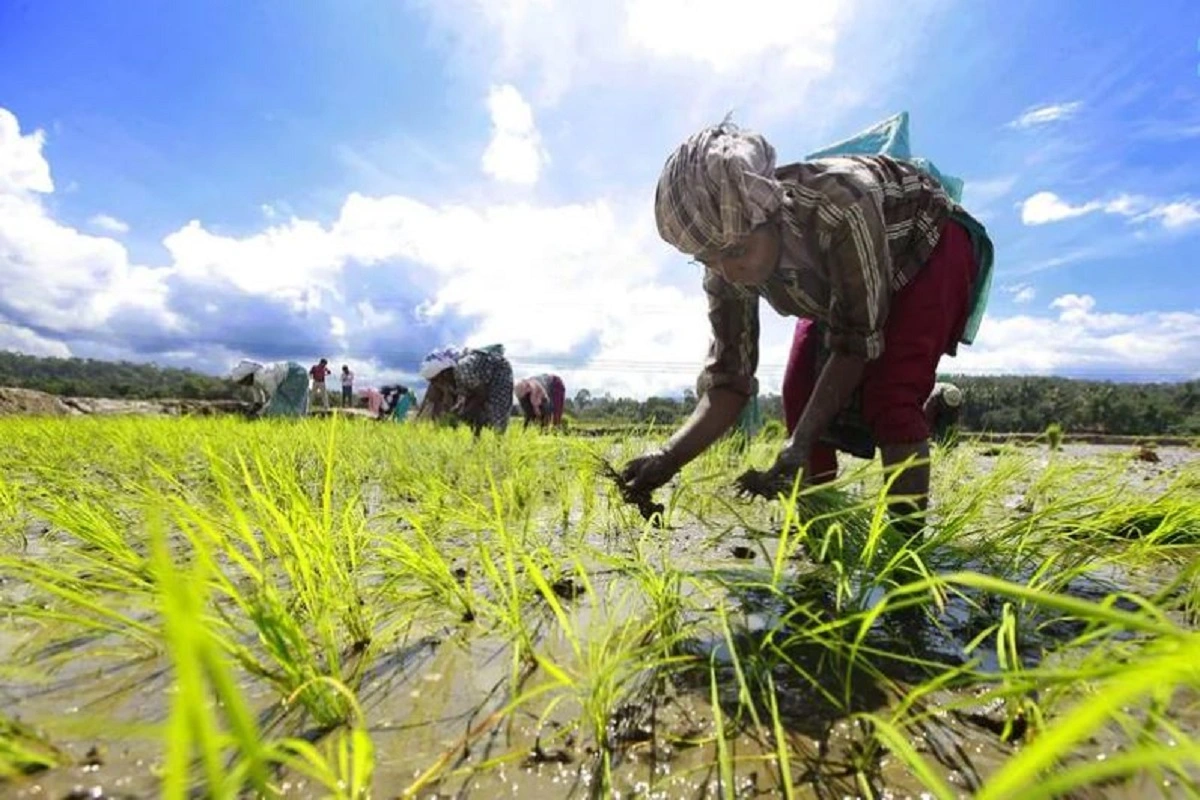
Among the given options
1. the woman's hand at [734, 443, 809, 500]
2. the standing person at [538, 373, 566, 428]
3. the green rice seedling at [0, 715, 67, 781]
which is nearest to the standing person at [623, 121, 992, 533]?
the woman's hand at [734, 443, 809, 500]

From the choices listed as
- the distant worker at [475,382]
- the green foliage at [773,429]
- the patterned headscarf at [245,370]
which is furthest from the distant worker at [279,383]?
the green foliage at [773,429]

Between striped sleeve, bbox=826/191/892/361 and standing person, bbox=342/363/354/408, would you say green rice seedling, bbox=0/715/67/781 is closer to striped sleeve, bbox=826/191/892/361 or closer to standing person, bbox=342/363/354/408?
striped sleeve, bbox=826/191/892/361

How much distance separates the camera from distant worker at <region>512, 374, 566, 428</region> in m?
8.44

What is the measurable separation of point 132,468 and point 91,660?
240 centimetres

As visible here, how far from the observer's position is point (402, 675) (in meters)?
1.00

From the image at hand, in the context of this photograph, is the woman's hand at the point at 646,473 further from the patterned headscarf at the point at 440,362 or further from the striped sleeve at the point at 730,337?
the patterned headscarf at the point at 440,362

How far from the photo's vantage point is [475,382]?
570 centimetres

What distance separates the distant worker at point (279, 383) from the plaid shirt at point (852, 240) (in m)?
8.50

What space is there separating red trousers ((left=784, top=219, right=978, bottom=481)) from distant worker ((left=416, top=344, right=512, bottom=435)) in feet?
14.2

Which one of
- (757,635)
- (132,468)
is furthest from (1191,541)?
(132,468)

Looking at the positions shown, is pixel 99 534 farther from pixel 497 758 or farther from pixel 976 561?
pixel 976 561

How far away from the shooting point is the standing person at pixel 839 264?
1429 mm

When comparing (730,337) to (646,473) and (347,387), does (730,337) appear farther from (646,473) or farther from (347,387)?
(347,387)

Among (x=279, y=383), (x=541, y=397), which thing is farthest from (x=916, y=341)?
(x=279, y=383)
